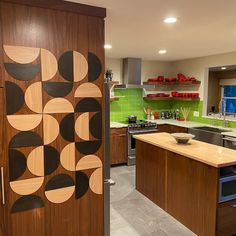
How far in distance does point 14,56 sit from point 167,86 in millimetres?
4953

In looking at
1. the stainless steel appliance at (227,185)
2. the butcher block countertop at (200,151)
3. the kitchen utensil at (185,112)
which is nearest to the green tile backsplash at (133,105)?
the kitchen utensil at (185,112)

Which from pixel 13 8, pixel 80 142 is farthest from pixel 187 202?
pixel 13 8

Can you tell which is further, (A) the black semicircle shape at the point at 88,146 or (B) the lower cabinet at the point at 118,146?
(B) the lower cabinet at the point at 118,146

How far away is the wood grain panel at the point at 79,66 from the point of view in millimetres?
2080

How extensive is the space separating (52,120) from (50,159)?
345mm

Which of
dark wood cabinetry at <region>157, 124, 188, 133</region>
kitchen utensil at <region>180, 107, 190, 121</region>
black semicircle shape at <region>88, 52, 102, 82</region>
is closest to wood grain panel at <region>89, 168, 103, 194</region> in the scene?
black semicircle shape at <region>88, 52, 102, 82</region>

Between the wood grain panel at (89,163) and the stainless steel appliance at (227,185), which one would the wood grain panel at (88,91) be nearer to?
the wood grain panel at (89,163)

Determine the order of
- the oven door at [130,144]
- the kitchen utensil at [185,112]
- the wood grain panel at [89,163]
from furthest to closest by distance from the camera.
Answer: the kitchen utensil at [185,112] < the oven door at [130,144] < the wood grain panel at [89,163]

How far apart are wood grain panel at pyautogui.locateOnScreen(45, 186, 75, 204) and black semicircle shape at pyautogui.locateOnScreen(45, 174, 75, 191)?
0.03 meters

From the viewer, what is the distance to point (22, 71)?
1887mm

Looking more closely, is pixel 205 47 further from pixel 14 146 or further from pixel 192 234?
pixel 14 146

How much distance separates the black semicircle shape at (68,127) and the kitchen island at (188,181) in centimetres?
135

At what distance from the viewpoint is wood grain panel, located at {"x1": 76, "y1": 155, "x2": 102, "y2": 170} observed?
2195mm

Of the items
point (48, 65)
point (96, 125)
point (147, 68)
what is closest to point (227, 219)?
point (96, 125)
